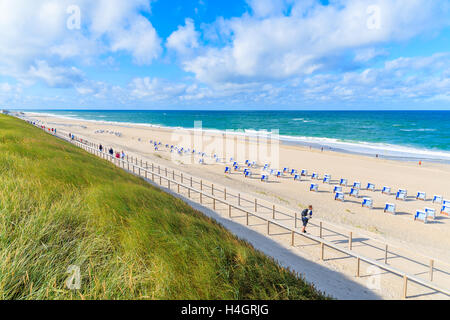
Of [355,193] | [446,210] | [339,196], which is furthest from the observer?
[355,193]

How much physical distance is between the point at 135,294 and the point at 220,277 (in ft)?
4.21

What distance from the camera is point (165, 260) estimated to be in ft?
12.5

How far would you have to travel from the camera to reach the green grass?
312 cm

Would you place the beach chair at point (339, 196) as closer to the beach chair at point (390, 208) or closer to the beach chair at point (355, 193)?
the beach chair at point (355, 193)

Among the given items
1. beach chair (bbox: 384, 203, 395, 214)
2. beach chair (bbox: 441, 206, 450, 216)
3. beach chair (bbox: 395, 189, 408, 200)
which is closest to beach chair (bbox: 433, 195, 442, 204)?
beach chair (bbox: 395, 189, 408, 200)

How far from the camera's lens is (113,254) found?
3.74m

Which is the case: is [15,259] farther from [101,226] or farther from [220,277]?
[220,277]

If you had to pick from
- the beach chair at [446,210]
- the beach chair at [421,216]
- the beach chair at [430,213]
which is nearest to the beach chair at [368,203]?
the beach chair at [421,216]

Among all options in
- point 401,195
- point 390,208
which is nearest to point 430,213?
point 390,208

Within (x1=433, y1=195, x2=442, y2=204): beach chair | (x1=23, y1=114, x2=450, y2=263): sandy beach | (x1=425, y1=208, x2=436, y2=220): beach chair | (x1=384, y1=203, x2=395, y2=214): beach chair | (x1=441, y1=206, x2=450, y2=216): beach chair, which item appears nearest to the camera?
(x1=23, y1=114, x2=450, y2=263): sandy beach

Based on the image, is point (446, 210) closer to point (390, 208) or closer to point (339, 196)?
point (390, 208)

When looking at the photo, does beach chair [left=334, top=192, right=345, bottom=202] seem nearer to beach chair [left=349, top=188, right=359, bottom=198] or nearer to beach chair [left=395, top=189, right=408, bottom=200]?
beach chair [left=349, top=188, right=359, bottom=198]

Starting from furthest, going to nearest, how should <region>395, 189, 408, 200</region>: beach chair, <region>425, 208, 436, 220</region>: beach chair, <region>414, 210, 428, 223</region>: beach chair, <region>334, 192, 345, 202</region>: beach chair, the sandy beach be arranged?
<region>395, 189, 408, 200</region>: beach chair → <region>334, 192, 345, 202</region>: beach chair → <region>425, 208, 436, 220</region>: beach chair → <region>414, 210, 428, 223</region>: beach chair → the sandy beach

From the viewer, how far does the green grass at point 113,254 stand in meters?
3.12
